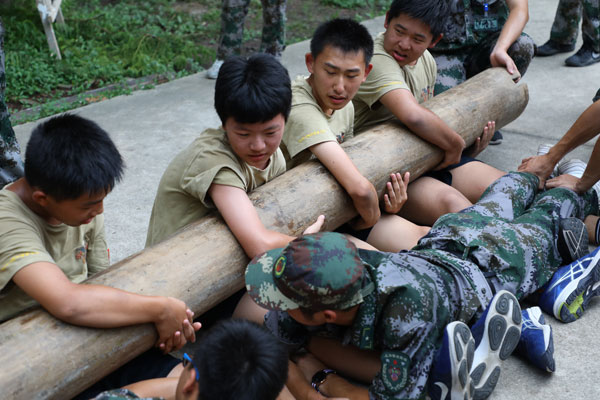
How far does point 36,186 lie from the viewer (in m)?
1.78

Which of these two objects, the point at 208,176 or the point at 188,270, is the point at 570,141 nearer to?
the point at 208,176

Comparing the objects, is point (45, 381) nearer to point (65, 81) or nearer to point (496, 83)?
point (496, 83)

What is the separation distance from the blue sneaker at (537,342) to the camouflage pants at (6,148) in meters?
2.65

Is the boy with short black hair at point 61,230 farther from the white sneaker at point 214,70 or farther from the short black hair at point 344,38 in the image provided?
A: the white sneaker at point 214,70

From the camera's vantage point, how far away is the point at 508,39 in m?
3.79

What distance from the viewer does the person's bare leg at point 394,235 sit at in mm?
2744

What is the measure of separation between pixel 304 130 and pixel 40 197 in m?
1.14

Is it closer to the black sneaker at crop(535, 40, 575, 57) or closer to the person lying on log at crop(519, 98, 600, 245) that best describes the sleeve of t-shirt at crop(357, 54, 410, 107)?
the person lying on log at crop(519, 98, 600, 245)

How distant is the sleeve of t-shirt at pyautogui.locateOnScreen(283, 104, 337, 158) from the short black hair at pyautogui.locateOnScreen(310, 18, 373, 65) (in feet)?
1.01

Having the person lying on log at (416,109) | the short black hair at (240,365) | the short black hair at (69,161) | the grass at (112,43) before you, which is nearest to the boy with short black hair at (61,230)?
the short black hair at (69,161)

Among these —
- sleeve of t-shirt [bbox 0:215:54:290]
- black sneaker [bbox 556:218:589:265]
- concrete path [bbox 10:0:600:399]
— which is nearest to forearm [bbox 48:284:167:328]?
sleeve of t-shirt [bbox 0:215:54:290]

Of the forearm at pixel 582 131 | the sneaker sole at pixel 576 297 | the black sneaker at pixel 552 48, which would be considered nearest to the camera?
the sneaker sole at pixel 576 297

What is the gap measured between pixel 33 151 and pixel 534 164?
2529 millimetres

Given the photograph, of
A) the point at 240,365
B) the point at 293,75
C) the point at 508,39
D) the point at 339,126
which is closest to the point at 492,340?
the point at 240,365
